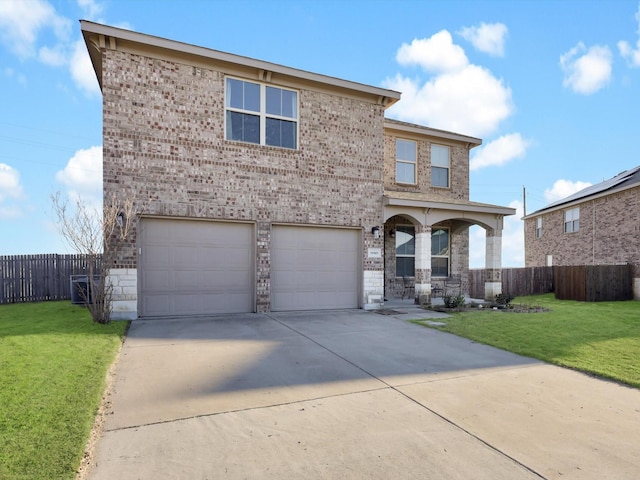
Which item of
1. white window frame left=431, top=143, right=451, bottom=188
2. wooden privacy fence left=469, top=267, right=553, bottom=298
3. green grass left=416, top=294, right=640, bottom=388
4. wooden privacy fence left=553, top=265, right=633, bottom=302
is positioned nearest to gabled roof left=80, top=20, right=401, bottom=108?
white window frame left=431, top=143, right=451, bottom=188

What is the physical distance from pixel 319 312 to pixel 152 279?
437 cm

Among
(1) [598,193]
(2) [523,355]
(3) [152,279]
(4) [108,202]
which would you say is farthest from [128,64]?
(1) [598,193]

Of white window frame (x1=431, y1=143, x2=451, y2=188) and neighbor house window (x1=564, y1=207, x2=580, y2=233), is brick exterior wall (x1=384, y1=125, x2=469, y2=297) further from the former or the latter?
neighbor house window (x1=564, y1=207, x2=580, y2=233)

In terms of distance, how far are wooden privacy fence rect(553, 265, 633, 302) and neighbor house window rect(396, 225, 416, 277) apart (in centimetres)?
761

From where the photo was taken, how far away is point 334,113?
11.2 meters

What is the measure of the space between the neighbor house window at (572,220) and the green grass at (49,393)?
76.1 ft

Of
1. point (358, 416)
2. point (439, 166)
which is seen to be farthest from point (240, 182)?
point (439, 166)

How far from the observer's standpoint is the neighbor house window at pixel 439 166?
14.9m

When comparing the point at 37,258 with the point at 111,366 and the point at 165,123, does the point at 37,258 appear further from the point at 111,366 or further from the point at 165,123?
the point at 111,366

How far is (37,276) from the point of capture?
13016mm

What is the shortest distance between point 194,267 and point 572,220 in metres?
21.5

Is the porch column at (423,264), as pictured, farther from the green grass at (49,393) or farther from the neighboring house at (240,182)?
the green grass at (49,393)

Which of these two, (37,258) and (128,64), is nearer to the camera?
(128,64)

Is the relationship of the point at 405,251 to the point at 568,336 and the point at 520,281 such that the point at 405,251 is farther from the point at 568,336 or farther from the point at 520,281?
the point at 520,281
